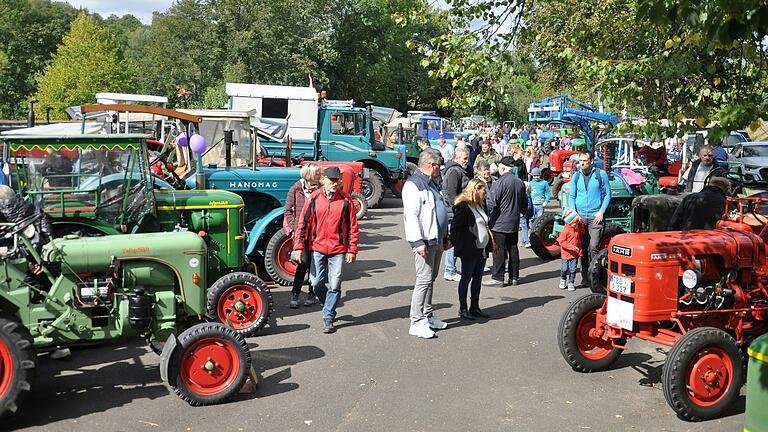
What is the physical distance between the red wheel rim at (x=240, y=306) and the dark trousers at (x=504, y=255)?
369 centimetres

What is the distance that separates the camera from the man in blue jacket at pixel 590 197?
994 centimetres

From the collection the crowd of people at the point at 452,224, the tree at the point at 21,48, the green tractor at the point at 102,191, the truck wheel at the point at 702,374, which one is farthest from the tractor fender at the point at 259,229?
the tree at the point at 21,48

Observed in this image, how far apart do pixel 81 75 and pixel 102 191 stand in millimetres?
37130

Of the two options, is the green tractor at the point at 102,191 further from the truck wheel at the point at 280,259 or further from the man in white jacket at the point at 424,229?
the truck wheel at the point at 280,259

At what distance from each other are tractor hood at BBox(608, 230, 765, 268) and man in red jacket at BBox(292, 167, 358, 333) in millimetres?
2678

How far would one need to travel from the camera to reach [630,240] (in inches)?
242

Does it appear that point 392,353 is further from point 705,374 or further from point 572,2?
point 572,2

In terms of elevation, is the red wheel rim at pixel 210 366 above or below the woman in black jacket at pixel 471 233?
below

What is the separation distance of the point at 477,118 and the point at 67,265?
50743mm

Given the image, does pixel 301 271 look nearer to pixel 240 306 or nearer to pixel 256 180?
pixel 240 306

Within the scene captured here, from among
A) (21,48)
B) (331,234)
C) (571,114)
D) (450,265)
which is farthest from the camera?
(21,48)

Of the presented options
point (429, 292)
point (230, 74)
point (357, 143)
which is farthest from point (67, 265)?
point (230, 74)

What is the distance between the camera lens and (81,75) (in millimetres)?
41562

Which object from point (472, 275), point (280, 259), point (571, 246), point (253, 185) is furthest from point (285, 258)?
point (571, 246)
